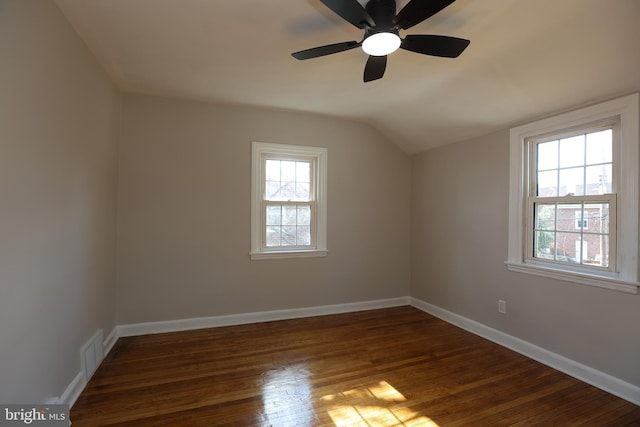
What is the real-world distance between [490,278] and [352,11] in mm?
2910

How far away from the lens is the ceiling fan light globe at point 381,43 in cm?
170

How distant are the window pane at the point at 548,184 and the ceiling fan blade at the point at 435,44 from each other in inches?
66.1

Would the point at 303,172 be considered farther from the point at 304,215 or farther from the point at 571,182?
the point at 571,182

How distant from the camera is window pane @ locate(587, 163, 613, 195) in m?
2.38

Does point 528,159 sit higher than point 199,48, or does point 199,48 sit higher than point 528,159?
point 199,48

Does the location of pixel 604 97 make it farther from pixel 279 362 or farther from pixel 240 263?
pixel 240 263

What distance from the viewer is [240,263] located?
11.7 ft

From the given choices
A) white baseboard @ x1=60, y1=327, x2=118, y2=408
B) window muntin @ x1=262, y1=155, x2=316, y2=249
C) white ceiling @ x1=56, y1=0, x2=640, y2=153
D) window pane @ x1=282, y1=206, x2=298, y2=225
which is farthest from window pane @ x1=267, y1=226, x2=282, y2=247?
white baseboard @ x1=60, y1=327, x2=118, y2=408

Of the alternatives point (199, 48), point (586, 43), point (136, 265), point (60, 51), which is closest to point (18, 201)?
point (60, 51)

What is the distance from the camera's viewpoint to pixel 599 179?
2.44 meters

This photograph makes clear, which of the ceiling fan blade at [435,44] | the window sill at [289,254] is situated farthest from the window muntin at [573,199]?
the window sill at [289,254]

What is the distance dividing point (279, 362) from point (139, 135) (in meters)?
2.68

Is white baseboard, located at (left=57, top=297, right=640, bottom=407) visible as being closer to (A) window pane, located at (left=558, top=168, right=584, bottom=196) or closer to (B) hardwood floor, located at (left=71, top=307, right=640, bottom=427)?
(B) hardwood floor, located at (left=71, top=307, right=640, bottom=427)

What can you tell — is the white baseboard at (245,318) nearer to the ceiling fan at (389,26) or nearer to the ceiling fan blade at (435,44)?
the ceiling fan at (389,26)
